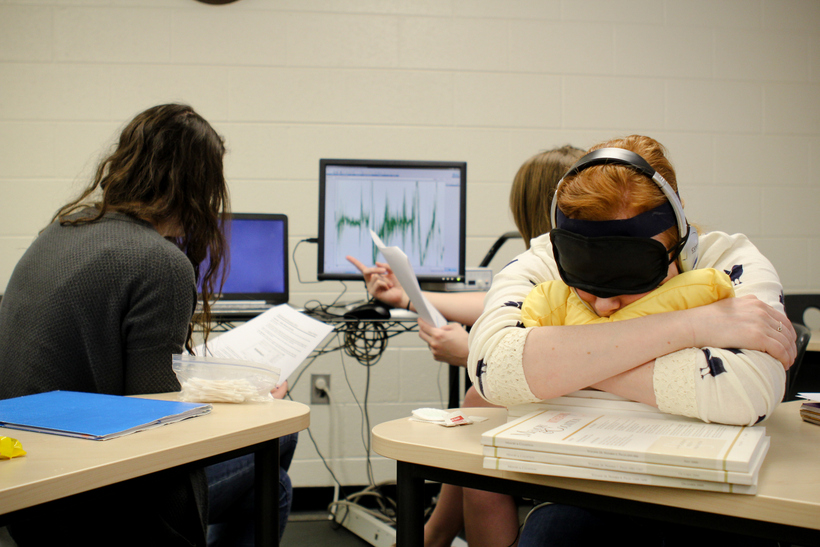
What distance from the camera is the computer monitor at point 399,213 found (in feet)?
5.91

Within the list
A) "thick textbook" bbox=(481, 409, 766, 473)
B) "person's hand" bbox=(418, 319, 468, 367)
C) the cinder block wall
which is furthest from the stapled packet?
the cinder block wall

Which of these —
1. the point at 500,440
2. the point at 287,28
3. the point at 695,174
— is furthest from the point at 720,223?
the point at 500,440

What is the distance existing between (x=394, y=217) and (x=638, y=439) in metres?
1.36

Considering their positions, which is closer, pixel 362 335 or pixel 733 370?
pixel 733 370

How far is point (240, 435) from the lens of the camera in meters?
0.69

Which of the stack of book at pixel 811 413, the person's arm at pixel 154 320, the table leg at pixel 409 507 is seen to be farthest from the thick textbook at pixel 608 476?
the person's arm at pixel 154 320

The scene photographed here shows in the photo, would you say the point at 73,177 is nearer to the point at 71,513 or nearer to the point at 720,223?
the point at 71,513

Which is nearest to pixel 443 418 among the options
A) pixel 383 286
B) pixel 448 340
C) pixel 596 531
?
pixel 596 531

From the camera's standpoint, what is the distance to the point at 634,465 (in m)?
0.49

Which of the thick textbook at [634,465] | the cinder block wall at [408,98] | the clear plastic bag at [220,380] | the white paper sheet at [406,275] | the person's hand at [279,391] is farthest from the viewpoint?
the cinder block wall at [408,98]

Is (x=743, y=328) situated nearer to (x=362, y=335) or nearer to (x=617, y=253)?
(x=617, y=253)

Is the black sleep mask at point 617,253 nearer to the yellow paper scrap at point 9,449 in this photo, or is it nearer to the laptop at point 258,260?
the yellow paper scrap at point 9,449

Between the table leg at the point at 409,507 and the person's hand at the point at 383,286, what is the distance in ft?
3.57

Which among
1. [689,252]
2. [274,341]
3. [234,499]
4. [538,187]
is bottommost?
[234,499]
